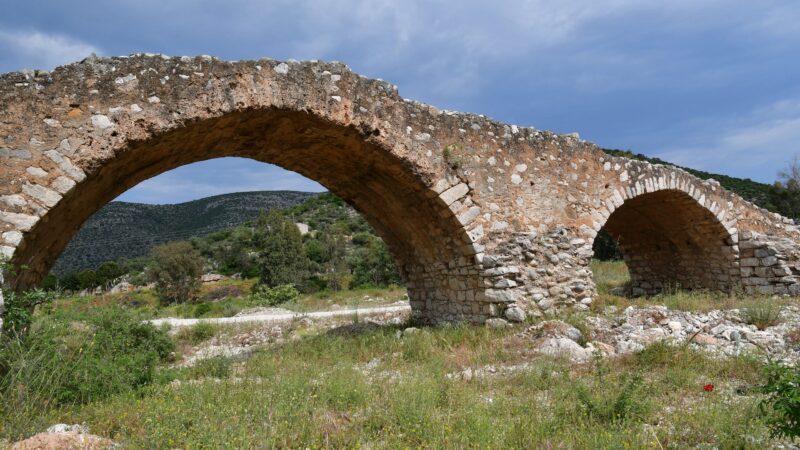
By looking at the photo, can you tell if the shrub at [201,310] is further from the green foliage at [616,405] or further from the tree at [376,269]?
the green foliage at [616,405]

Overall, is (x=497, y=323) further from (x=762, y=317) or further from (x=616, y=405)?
(x=616, y=405)

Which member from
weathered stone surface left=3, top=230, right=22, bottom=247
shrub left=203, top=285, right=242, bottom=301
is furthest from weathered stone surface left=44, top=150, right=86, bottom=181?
shrub left=203, top=285, right=242, bottom=301

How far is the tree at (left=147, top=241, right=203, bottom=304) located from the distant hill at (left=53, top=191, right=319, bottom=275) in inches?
308

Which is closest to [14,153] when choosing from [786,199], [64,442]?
[64,442]

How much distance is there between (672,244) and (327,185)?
8888mm

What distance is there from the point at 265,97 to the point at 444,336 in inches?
159

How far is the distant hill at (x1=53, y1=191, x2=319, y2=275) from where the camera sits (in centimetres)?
3888

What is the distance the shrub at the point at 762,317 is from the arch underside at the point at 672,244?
368cm

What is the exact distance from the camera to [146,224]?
4341 centimetres

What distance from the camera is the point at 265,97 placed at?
6496 mm

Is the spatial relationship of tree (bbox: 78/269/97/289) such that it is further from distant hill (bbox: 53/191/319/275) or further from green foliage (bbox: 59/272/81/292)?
distant hill (bbox: 53/191/319/275)

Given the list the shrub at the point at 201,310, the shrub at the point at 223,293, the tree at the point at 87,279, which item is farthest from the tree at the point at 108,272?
the shrub at the point at 201,310

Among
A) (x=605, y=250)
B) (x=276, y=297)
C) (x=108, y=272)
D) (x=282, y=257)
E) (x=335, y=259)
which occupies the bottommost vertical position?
(x=276, y=297)

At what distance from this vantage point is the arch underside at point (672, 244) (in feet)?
37.5
